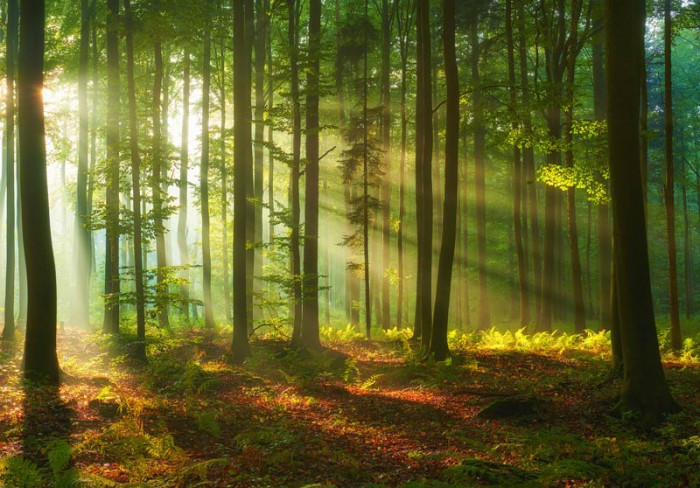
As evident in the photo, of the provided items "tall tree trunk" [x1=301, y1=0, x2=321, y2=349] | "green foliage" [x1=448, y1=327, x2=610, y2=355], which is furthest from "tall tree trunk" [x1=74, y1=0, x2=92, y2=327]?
"green foliage" [x1=448, y1=327, x2=610, y2=355]

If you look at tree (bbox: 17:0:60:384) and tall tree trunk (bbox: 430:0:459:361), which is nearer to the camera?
tree (bbox: 17:0:60:384)

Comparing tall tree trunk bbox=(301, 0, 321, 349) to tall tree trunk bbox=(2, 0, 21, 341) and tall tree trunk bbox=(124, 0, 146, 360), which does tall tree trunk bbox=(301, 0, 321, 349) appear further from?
tall tree trunk bbox=(2, 0, 21, 341)

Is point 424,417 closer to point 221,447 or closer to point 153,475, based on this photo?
point 221,447

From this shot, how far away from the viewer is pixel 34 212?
9.84 meters

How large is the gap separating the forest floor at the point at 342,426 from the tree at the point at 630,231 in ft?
1.71

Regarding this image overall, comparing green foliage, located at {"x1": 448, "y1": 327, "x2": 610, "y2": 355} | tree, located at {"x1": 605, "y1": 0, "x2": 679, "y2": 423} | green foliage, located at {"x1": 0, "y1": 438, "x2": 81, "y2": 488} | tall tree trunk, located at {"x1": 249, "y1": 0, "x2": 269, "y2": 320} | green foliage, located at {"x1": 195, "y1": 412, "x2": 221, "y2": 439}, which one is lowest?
green foliage, located at {"x1": 448, "y1": 327, "x2": 610, "y2": 355}

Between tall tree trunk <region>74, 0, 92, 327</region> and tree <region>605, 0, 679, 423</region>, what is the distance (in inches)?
675

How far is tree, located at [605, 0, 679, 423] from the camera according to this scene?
7297mm

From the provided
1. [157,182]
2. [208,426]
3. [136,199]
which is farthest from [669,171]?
[157,182]

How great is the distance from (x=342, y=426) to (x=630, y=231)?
A: 5310 millimetres

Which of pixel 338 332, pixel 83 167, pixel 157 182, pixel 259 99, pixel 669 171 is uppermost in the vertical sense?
pixel 259 99

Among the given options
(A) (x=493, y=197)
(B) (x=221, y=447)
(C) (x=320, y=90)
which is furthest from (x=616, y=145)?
(A) (x=493, y=197)

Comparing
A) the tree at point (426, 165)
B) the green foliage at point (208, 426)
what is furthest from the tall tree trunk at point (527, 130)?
the green foliage at point (208, 426)

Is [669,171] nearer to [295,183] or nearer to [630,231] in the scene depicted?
[630,231]
